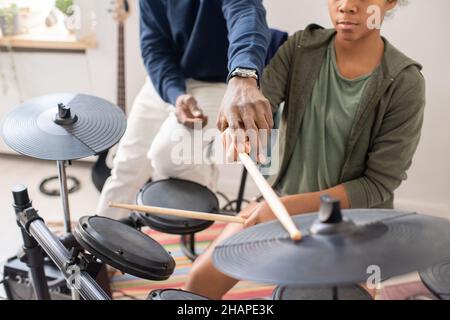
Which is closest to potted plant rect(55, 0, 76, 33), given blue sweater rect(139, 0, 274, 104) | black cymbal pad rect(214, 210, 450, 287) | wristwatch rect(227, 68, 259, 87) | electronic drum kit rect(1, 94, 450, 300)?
blue sweater rect(139, 0, 274, 104)

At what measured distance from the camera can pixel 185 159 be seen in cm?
128

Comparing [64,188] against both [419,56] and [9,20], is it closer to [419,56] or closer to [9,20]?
[419,56]

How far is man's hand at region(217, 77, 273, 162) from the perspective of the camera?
0.76 metres

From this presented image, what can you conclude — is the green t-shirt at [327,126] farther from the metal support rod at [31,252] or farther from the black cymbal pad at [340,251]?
the metal support rod at [31,252]

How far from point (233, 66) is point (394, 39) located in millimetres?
948

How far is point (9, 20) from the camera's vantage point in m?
2.14

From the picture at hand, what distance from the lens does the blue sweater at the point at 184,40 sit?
4.03ft

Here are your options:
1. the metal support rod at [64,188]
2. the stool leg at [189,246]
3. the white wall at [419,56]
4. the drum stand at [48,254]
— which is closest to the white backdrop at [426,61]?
the white wall at [419,56]

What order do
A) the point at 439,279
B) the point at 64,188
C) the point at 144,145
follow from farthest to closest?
the point at 144,145
the point at 64,188
the point at 439,279

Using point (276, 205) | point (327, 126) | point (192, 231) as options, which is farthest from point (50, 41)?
point (276, 205)

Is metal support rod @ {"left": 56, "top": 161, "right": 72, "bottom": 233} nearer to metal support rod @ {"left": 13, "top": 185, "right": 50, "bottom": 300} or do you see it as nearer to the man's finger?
metal support rod @ {"left": 13, "top": 185, "right": 50, "bottom": 300}

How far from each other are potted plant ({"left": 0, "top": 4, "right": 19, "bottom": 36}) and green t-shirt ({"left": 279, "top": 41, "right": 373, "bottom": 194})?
173 centimetres

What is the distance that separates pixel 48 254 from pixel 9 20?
1652 mm
